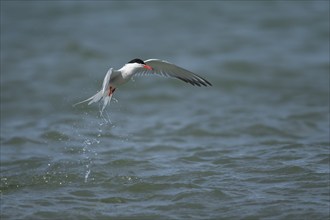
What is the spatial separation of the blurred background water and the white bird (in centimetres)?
117

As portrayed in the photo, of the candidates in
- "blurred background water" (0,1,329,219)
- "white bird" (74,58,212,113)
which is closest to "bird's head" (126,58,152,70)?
"white bird" (74,58,212,113)

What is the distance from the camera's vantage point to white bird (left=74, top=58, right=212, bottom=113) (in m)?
7.57

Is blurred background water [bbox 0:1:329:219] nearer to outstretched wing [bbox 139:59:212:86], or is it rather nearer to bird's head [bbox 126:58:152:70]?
outstretched wing [bbox 139:59:212:86]

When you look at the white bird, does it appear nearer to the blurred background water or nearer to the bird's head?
the bird's head

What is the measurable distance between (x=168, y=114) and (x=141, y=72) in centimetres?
396

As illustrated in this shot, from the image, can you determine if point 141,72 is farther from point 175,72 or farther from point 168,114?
point 168,114

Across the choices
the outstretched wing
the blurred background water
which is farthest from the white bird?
the blurred background water

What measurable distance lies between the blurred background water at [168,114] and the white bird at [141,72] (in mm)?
1174

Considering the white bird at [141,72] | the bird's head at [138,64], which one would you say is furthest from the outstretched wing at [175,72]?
the bird's head at [138,64]

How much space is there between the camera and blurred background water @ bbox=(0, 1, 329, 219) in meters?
7.56

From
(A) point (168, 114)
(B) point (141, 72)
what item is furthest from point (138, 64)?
(A) point (168, 114)

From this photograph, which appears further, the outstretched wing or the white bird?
the outstretched wing

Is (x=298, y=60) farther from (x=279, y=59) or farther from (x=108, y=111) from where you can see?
(x=108, y=111)

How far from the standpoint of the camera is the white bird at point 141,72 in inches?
298
